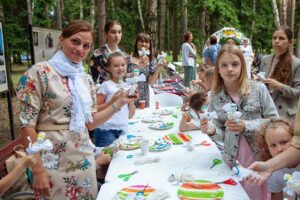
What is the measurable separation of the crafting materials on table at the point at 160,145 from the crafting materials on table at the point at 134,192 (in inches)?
29.2

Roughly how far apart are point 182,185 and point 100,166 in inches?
40.7

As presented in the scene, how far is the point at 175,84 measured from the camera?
862cm

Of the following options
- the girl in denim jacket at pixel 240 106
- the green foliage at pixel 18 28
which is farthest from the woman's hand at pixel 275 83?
the green foliage at pixel 18 28

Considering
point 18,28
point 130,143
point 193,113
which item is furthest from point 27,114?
point 18,28

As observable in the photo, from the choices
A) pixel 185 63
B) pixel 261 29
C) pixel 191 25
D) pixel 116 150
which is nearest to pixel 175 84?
pixel 185 63

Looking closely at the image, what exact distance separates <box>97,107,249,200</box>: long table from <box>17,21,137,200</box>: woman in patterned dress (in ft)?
0.74

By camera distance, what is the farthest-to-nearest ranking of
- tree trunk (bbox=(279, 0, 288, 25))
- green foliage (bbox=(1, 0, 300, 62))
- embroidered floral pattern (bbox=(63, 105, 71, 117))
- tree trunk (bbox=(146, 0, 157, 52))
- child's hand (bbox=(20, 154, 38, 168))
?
green foliage (bbox=(1, 0, 300, 62)) → tree trunk (bbox=(279, 0, 288, 25)) → tree trunk (bbox=(146, 0, 157, 52)) → embroidered floral pattern (bbox=(63, 105, 71, 117)) → child's hand (bbox=(20, 154, 38, 168))

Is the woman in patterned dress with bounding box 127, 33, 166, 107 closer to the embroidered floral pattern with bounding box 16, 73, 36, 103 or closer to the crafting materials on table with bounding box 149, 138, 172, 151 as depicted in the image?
the crafting materials on table with bounding box 149, 138, 172, 151

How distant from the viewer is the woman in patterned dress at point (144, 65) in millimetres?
4248

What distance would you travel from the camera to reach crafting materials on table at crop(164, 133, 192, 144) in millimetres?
2898

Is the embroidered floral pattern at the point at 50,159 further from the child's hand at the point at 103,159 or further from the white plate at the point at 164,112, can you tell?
the white plate at the point at 164,112

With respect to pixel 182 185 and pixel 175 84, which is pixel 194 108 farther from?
pixel 175 84

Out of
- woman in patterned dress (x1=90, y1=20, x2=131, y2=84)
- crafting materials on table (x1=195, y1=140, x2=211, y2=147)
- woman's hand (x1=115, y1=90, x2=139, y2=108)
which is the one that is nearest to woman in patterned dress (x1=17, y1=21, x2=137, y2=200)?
woman's hand (x1=115, y1=90, x2=139, y2=108)

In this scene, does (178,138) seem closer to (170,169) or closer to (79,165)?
(170,169)
